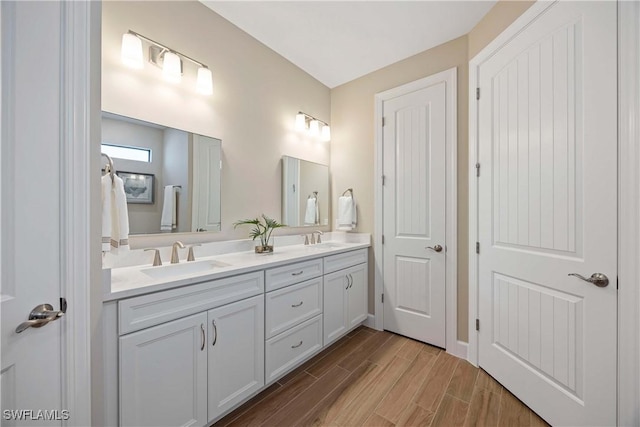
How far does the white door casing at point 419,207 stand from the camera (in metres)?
2.19

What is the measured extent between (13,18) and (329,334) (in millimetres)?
2326

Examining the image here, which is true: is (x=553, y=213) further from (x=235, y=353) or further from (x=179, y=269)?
(x=179, y=269)

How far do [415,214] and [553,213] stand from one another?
105 cm

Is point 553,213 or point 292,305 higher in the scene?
point 553,213

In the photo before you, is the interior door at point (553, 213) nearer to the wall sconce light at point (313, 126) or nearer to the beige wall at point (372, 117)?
the beige wall at point (372, 117)

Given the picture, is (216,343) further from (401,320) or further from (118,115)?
(401,320)

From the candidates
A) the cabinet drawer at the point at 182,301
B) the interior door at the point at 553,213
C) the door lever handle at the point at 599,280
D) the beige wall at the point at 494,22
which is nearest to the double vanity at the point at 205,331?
the cabinet drawer at the point at 182,301

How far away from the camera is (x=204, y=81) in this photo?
1787mm

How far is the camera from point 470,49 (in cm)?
206

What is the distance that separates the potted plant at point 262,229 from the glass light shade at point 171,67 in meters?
1.09

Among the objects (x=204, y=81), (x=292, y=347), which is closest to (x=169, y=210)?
(x=204, y=81)

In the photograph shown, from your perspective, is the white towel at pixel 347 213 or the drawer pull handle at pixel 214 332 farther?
the white towel at pixel 347 213

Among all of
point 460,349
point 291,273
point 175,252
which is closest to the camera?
point 175,252

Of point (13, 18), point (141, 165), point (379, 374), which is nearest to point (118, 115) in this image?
point (141, 165)
